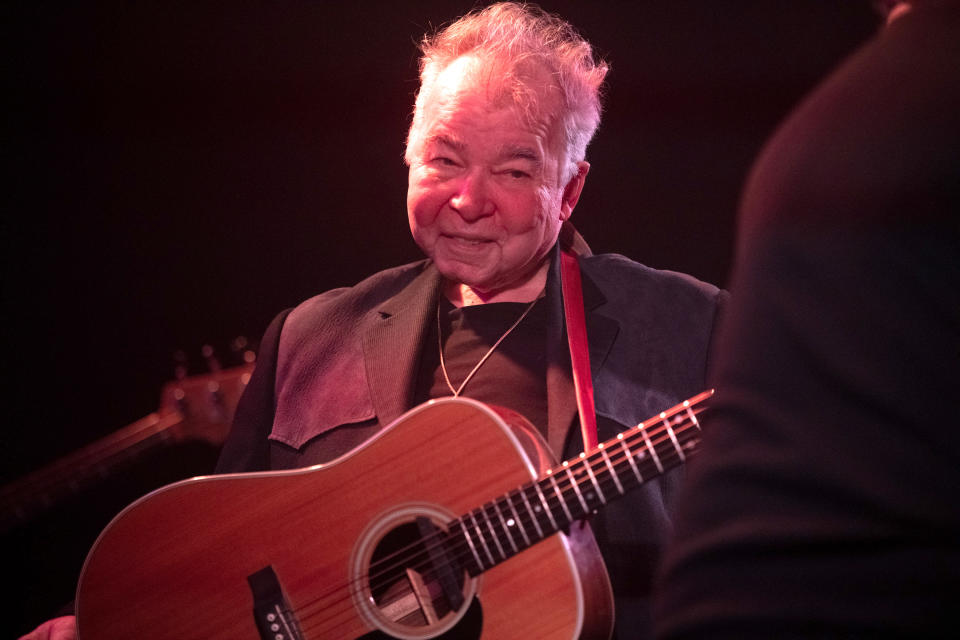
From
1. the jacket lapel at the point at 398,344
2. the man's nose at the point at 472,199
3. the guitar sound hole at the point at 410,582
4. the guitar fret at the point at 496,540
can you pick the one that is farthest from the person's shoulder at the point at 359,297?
the guitar fret at the point at 496,540

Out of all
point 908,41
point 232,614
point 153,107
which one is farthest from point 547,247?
point 153,107

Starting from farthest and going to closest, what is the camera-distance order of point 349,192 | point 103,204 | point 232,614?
point 103,204
point 349,192
point 232,614

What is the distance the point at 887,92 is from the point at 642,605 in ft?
4.75

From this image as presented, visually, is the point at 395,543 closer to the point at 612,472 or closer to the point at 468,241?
the point at 612,472

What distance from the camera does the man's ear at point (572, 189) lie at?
2127 millimetres

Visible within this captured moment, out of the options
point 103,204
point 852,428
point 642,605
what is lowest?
point 642,605

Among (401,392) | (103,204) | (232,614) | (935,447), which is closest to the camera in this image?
(935,447)

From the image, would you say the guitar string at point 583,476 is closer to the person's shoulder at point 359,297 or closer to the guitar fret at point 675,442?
the guitar fret at point 675,442

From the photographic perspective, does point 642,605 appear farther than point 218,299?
No

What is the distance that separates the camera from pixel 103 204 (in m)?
3.39

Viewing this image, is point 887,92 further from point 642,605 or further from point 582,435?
point 642,605

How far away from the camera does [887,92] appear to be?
56 cm

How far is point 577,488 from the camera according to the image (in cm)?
149

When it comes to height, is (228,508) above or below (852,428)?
above
